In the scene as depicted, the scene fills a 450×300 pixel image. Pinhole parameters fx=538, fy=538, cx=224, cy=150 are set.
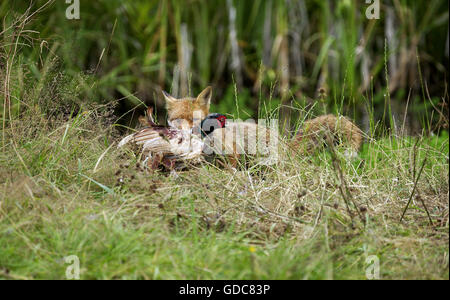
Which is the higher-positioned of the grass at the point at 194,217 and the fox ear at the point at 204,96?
the fox ear at the point at 204,96

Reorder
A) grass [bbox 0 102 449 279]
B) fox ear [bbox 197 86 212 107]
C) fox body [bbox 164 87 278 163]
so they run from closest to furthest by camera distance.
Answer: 1. grass [bbox 0 102 449 279]
2. fox body [bbox 164 87 278 163]
3. fox ear [bbox 197 86 212 107]

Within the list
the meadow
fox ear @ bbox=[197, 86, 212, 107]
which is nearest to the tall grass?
the meadow

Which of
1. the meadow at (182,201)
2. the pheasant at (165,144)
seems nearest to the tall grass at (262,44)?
the meadow at (182,201)

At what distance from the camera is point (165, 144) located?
274 cm

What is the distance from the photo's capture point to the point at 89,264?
193 cm

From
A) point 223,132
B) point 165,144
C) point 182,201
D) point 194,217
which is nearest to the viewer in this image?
point 194,217

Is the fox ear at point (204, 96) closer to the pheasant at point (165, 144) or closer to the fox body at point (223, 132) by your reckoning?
the fox body at point (223, 132)

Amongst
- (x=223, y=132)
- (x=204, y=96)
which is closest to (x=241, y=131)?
(x=223, y=132)

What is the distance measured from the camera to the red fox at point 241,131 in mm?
3002

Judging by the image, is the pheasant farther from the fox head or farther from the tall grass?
the tall grass

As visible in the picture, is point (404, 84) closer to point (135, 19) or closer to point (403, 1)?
point (403, 1)

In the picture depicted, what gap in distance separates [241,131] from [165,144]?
0.53 meters

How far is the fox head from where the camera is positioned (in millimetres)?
3148

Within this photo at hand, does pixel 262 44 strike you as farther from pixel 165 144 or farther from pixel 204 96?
pixel 165 144
